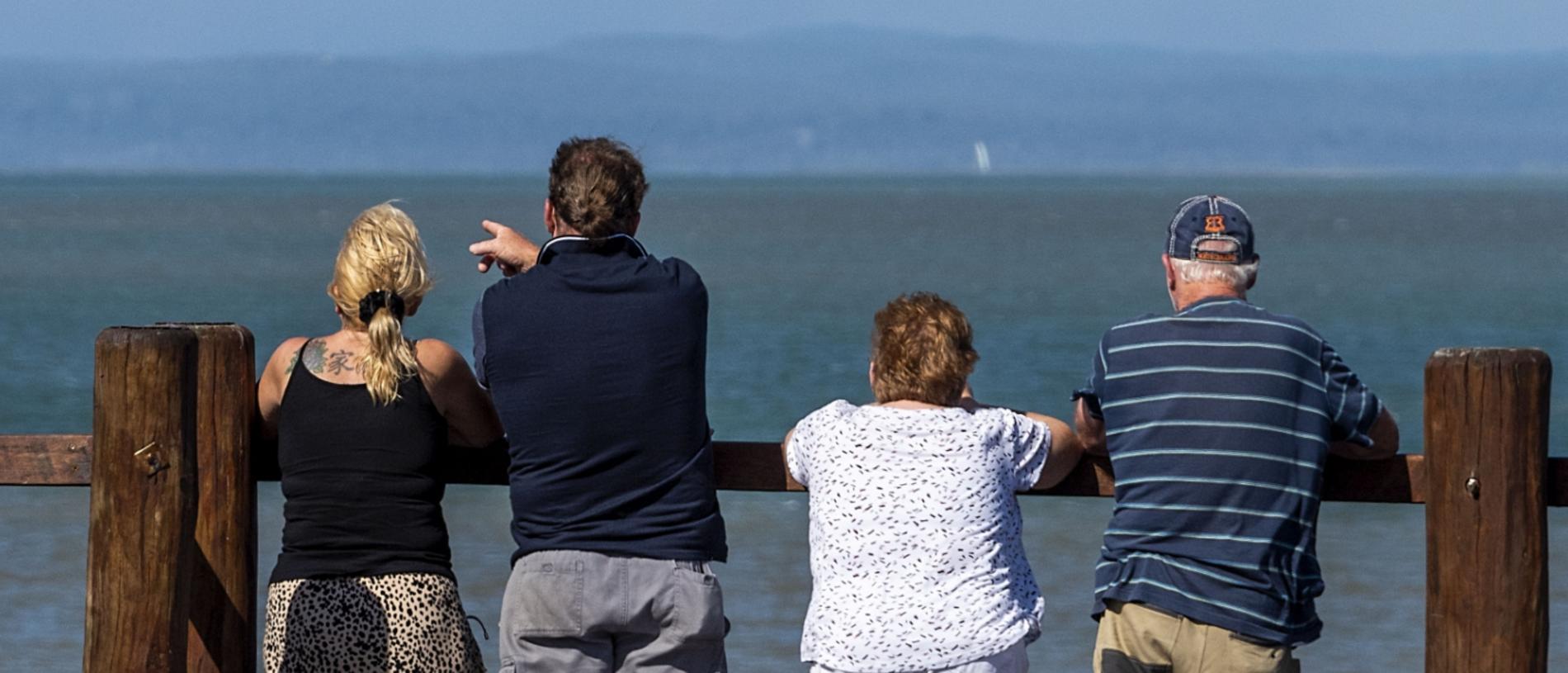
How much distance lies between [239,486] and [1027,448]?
5.73ft

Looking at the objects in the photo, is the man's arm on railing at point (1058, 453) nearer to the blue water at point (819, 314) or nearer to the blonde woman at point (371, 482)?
the blonde woman at point (371, 482)

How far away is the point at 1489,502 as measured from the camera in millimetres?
3990

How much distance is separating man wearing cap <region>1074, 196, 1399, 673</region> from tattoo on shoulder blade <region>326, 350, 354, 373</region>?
160 cm

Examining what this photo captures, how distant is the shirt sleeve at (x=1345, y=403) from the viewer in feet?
13.1

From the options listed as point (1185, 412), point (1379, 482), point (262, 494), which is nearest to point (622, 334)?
point (1185, 412)

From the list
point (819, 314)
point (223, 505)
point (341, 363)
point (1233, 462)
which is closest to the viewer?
point (1233, 462)

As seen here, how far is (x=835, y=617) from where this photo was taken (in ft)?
13.4

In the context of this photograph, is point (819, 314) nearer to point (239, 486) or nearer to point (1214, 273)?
point (239, 486)

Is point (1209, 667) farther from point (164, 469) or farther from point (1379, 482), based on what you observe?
point (164, 469)

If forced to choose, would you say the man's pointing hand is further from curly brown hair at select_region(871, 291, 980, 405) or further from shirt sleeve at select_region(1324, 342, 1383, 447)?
shirt sleeve at select_region(1324, 342, 1383, 447)

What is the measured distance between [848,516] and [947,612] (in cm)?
28

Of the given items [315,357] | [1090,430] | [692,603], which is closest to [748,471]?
[692,603]

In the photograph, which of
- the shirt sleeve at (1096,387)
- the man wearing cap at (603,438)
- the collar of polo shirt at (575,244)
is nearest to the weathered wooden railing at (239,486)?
the shirt sleeve at (1096,387)

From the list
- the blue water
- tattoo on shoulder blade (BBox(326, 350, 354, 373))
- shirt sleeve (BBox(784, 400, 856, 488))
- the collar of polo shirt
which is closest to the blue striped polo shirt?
shirt sleeve (BBox(784, 400, 856, 488))
